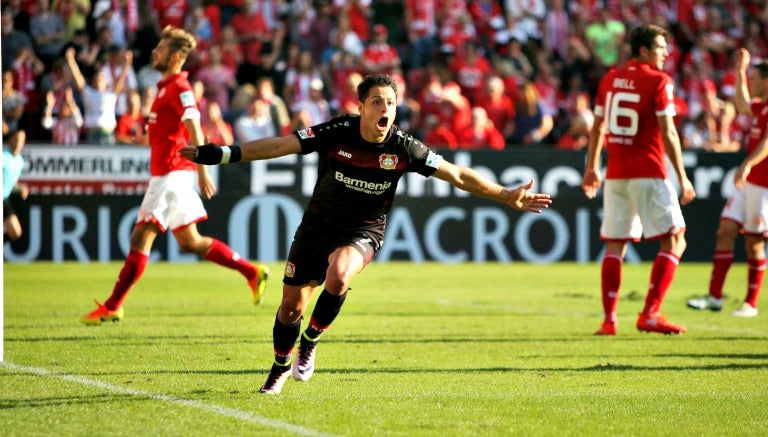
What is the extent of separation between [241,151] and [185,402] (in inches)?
55.0

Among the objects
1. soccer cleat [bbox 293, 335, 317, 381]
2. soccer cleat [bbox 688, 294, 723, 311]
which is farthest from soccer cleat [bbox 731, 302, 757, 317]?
soccer cleat [bbox 293, 335, 317, 381]

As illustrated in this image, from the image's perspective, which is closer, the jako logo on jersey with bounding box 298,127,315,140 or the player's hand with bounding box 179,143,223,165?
the player's hand with bounding box 179,143,223,165

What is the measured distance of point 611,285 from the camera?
10.9 m

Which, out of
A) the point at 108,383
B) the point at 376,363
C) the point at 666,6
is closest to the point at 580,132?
the point at 666,6

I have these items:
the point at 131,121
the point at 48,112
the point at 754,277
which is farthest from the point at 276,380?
the point at 48,112

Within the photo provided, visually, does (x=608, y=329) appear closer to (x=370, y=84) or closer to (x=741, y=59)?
A: (x=741, y=59)

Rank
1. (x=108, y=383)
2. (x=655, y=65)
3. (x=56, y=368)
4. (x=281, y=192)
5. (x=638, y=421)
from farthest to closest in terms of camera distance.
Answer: (x=281, y=192), (x=655, y=65), (x=56, y=368), (x=108, y=383), (x=638, y=421)

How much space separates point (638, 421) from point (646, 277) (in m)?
11.5

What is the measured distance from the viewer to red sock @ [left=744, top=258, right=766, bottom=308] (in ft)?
42.1

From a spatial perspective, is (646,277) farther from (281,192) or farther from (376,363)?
(376,363)

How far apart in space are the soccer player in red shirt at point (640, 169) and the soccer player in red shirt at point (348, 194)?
345cm

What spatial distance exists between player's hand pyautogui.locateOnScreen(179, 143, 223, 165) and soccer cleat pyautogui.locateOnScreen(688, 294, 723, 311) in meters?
7.59

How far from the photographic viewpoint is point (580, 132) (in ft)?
70.6

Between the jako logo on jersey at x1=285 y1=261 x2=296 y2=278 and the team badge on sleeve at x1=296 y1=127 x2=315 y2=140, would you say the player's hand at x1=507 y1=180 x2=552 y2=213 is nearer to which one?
the team badge on sleeve at x1=296 y1=127 x2=315 y2=140
